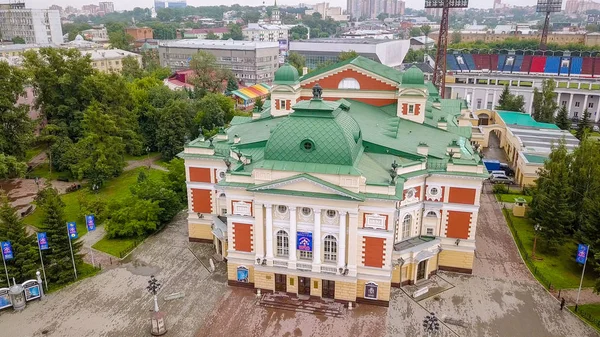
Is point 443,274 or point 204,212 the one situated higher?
point 204,212

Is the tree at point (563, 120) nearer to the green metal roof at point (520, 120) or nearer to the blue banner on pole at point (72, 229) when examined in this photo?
the green metal roof at point (520, 120)

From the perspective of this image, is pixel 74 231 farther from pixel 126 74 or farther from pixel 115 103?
pixel 126 74

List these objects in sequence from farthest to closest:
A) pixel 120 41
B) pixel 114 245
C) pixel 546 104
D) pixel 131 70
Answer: pixel 120 41
pixel 131 70
pixel 546 104
pixel 114 245

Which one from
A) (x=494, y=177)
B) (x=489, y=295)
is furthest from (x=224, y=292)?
(x=494, y=177)

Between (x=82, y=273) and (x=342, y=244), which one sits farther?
(x=82, y=273)

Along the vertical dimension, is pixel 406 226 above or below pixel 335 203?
below

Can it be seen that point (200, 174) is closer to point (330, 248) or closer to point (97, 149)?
point (330, 248)

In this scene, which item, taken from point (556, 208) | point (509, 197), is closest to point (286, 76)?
point (556, 208)
